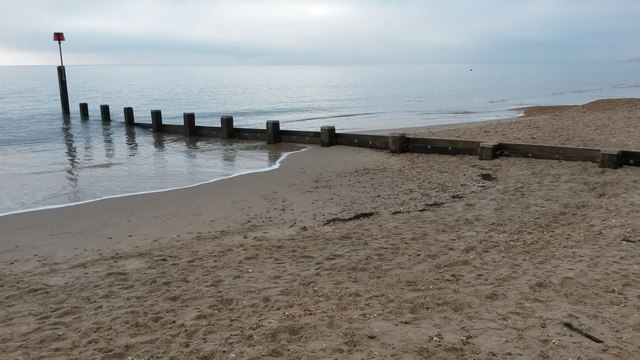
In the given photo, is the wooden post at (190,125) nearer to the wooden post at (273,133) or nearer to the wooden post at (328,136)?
the wooden post at (273,133)

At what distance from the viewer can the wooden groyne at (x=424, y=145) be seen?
9047 mm

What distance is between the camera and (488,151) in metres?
10.5

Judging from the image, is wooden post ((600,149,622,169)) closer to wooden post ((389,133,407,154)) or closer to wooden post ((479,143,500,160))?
wooden post ((479,143,500,160))

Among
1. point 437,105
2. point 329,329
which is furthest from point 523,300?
point 437,105

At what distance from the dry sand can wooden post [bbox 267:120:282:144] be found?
21.3 ft

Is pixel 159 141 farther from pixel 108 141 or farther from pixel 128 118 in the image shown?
pixel 128 118

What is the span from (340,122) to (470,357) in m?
24.5

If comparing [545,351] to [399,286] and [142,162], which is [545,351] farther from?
[142,162]

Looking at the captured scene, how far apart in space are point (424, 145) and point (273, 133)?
5303mm

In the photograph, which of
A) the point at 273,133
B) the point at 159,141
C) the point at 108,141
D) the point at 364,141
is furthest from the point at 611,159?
the point at 108,141

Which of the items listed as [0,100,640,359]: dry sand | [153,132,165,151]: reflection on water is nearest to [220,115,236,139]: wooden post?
[153,132,165,151]: reflection on water

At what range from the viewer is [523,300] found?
4273mm

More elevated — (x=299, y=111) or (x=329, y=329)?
(x=299, y=111)

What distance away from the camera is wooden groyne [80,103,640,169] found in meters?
9.05
